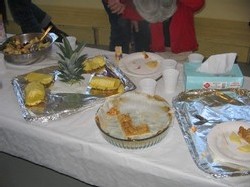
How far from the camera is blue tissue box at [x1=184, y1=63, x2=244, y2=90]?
47.3 inches

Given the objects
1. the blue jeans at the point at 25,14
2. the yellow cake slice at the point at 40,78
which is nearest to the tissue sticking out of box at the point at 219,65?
the yellow cake slice at the point at 40,78

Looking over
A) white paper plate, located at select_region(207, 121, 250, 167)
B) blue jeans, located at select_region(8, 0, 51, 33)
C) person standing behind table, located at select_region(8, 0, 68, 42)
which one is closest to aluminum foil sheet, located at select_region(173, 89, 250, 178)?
white paper plate, located at select_region(207, 121, 250, 167)

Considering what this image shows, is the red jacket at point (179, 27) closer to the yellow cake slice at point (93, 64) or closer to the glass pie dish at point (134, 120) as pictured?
the yellow cake slice at point (93, 64)

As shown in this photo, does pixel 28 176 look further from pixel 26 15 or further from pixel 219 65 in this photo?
pixel 26 15

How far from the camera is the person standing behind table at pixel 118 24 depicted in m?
2.21

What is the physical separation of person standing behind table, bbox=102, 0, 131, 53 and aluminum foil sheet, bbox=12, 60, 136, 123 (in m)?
0.96

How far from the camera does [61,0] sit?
324 centimetres

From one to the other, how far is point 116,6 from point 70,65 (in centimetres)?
102

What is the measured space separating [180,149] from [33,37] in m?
1.07

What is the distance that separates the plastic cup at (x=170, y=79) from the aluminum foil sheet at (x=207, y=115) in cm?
8

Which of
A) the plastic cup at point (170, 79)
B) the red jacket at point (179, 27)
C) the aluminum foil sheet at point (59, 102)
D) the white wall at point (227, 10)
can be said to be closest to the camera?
the aluminum foil sheet at point (59, 102)

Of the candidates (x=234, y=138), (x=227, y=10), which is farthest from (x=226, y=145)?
(x=227, y=10)

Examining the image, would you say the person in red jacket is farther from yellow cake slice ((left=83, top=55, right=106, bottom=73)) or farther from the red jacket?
yellow cake slice ((left=83, top=55, right=106, bottom=73))

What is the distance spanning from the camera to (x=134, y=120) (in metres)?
1.07
